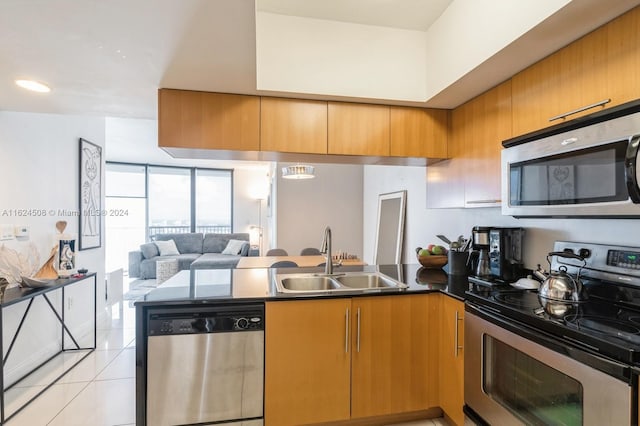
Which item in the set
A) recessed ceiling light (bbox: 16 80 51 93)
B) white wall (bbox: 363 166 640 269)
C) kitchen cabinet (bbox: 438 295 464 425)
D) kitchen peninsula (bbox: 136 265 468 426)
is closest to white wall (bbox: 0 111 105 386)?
recessed ceiling light (bbox: 16 80 51 93)

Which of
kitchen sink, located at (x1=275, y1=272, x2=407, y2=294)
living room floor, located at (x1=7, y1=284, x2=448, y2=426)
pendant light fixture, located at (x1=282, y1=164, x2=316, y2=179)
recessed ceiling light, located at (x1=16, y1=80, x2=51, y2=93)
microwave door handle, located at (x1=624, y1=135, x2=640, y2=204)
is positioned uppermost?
recessed ceiling light, located at (x1=16, y1=80, x2=51, y2=93)

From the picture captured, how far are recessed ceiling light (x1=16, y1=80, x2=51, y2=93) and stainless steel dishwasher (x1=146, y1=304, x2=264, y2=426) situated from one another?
1646mm

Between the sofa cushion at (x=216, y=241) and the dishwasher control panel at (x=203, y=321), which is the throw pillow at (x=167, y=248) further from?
the dishwasher control panel at (x=203, y=321)

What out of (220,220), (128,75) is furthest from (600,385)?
(220,220)

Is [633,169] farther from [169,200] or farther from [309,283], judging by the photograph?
[169,200]

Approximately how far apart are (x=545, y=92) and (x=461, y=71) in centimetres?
44

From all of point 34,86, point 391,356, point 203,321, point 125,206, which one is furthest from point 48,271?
point 125,206

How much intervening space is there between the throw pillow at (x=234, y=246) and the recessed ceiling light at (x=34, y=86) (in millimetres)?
5330

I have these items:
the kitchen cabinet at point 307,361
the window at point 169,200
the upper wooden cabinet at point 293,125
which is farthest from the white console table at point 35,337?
the window at point 169,200

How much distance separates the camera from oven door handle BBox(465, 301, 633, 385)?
944 mm

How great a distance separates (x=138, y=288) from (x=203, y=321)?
16.1 feet

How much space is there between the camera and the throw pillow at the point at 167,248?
6.98 meters

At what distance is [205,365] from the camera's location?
5.44 feet

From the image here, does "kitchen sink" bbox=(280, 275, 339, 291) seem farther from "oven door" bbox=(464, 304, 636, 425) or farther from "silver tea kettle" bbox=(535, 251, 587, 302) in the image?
"silver tea kettle" bbox=(535, 251, 587, 302)
